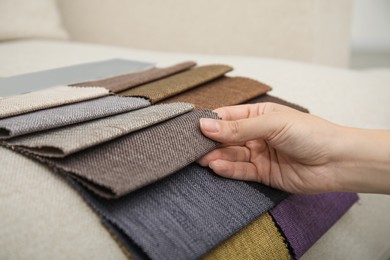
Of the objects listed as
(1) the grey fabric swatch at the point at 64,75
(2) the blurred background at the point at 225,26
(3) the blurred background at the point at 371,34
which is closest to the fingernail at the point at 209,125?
(1) the grey fabric swatch at the point at 64,75

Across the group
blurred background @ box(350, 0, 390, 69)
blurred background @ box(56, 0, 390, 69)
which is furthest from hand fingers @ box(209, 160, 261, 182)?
blurred background @ box(350, 0, 390, 69)

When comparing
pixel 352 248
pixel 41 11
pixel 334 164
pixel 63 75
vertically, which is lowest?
pixel 352 248

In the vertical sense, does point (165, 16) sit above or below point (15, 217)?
above

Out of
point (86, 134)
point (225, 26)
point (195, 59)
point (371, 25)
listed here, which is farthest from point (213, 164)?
point (371, 25)

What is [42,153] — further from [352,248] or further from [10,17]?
[10,17]

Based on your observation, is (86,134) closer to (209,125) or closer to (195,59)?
(209,125)

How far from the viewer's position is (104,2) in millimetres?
1468

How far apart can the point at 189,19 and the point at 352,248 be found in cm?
101

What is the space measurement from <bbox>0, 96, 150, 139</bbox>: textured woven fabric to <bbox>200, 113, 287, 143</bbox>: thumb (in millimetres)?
108

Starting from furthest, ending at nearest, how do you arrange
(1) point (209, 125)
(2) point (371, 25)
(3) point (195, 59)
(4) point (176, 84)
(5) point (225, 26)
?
(2) point (371, 25) < (5) point (225, 26) < (3) point (195, 59) < (4) point (176, 84) < (1) point (209, 125)

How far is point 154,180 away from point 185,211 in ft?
0.17

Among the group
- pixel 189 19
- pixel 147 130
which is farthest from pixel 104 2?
pixel 147 130

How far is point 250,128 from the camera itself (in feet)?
1.47

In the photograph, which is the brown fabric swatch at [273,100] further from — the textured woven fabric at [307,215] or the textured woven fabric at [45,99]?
the textured woven fabric at [45,99]
